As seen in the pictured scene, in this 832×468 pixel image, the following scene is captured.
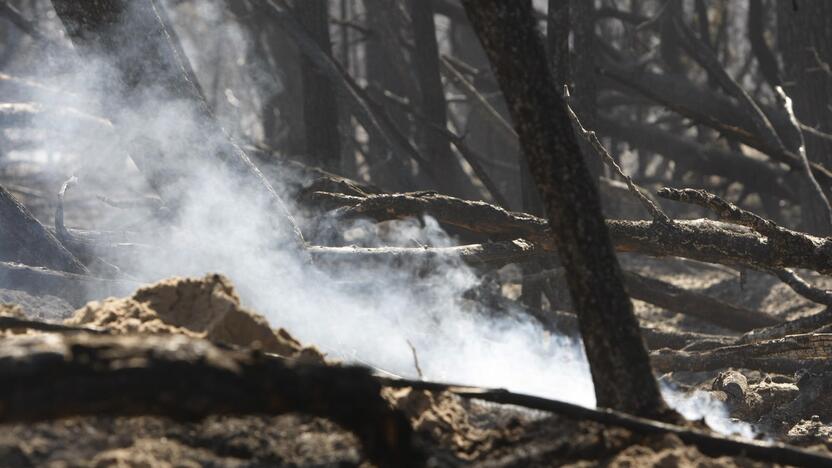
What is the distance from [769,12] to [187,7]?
10.8m

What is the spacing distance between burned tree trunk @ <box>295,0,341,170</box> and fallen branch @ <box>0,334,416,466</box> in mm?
6427

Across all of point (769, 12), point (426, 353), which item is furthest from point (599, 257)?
point (769, 12)

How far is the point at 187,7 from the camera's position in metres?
18.2

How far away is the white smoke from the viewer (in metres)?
5.30

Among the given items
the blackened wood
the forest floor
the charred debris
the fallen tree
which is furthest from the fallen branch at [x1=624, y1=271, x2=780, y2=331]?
the fallen tree

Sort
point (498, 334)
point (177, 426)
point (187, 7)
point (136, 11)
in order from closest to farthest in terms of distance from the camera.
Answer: point (177, 426) < point (136, 11) < point (498, 334) < point (187, 7)

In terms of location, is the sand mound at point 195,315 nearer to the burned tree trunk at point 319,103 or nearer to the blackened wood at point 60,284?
the blackened wood at point 60,284

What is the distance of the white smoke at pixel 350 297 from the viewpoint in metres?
5.30

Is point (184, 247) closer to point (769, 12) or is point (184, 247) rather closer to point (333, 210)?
point (333, 210)

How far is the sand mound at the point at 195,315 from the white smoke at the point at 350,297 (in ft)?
4.63

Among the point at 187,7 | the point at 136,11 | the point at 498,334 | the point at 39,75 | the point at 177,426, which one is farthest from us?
the point at 187,7

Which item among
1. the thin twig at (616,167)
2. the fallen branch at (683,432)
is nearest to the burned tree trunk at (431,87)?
the thin twig at (616,167)

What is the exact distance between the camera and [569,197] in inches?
128

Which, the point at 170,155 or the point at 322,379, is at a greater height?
the point at 170,155
